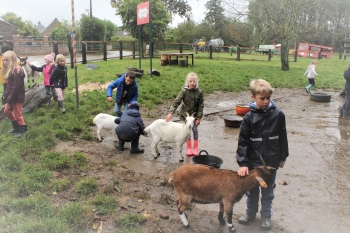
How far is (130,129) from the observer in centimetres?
585

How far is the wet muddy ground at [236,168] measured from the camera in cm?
376

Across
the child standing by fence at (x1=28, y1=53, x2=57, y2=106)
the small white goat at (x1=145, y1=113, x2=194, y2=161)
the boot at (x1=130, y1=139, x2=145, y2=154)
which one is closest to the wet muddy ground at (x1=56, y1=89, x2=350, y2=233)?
the boot at (x1=130, y1=139, x2=145, y2=154)

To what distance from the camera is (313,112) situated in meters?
10.2

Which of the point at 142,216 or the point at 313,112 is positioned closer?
the point at 142,216

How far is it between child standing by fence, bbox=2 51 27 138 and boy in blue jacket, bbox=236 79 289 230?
485cm

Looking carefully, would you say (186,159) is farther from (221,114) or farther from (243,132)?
(221,114)

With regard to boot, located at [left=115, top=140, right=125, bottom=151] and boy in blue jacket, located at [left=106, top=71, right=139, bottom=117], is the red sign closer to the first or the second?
boy in blue jacket, located at [left=106, top=71, right=139, bottom=117]

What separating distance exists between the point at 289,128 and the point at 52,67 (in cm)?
669

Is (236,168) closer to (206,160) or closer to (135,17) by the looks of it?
(206,160)

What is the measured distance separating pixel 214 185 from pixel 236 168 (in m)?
2.12

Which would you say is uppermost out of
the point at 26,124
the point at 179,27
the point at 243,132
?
the point at 179,27

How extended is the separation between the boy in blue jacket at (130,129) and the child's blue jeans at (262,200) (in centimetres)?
281

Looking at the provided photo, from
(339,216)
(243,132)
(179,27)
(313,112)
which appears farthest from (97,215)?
(179,27)

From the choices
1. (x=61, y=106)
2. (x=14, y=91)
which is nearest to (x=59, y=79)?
(x=61, y=106)
